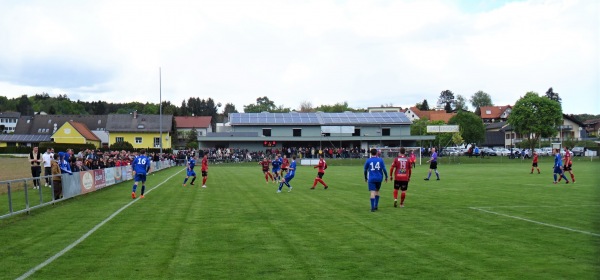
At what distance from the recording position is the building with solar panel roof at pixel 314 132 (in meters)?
86.5

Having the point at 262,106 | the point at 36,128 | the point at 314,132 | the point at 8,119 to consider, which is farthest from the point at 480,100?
the point at 8,119

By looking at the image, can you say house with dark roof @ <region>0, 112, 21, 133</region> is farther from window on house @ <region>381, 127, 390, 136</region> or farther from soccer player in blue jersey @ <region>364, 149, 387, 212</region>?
soccer player in blue jersey @ <region>364, 149, 387, 212</region>

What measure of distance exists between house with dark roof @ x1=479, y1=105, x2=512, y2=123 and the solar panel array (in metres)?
67.2

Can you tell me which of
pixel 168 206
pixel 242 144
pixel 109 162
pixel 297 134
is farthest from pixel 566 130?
pixel 168 206

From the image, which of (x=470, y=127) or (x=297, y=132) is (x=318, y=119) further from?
(x=470, y=127)

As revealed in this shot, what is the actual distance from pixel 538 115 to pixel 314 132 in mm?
36247

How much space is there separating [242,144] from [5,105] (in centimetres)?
13589

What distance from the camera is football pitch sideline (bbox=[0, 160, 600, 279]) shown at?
8211mm

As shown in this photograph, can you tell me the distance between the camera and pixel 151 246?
10.3m

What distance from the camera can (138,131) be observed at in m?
98.4

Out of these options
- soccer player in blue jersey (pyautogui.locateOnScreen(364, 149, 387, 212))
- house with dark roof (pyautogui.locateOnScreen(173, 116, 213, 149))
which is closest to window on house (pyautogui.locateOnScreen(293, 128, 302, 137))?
house with dark roof (pyautogui.locateOnScreen(173, 116, 213, 149))

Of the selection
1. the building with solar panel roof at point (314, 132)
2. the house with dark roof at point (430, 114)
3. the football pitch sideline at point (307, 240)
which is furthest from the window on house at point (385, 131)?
the football pitch sideline at point (307, 240)

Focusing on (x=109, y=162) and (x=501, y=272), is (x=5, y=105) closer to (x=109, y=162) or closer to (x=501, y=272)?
(x=109, y=162)

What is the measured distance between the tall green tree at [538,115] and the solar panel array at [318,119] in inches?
731
